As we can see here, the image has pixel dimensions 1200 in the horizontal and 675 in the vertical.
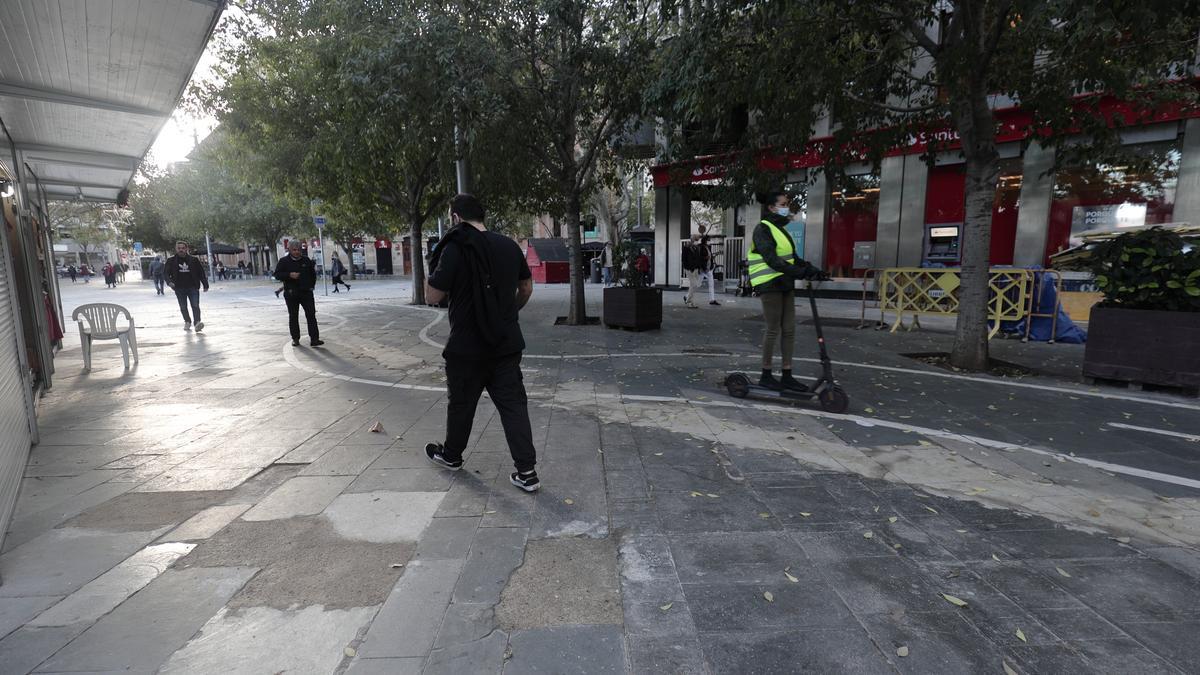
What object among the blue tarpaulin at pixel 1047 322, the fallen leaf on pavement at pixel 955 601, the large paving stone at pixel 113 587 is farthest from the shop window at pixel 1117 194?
the large paving stone at pixel 113 587

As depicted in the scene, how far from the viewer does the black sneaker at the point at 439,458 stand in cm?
409

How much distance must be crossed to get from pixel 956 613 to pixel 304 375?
753cm

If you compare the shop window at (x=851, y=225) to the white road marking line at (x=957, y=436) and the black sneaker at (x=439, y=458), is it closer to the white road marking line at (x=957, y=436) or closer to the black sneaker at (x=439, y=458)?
the white road marking line at (x=957, y=436)

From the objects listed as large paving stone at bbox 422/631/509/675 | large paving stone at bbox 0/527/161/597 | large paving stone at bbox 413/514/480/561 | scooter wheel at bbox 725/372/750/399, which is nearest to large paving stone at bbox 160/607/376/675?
large paving stone at bbox 422/631/509/675

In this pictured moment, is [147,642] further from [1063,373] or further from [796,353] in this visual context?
[1063,373]

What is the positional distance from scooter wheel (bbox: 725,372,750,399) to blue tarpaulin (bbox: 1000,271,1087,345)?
22.6 feet

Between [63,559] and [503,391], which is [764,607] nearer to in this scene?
[503,391]

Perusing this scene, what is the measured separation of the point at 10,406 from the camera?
3.83 m

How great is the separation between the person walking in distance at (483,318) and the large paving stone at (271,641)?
145 cm

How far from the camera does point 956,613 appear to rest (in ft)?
8.02

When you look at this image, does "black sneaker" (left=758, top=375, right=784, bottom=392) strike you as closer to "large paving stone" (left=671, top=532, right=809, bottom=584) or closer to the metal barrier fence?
"large paving stone" (left=671, top=532, right=809, bottom=584)

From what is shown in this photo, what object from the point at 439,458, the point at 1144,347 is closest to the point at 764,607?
the point at 439,458

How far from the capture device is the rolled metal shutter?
3.25 metres

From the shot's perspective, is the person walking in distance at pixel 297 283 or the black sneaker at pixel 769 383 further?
the person walking in distance at pixel 297 283
